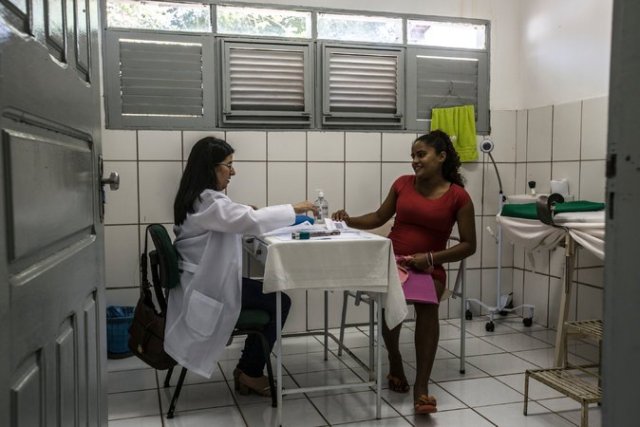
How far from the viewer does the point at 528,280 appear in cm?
384

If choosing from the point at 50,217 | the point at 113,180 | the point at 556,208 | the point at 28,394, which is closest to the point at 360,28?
the point at 556,208

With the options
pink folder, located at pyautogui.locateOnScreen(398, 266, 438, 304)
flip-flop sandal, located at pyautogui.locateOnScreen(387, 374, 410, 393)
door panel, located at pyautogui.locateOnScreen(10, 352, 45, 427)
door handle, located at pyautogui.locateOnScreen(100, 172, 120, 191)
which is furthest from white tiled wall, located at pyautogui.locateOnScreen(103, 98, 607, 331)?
door panel, located at pyautogui.locateOnScreen(10, 352, 45, 427)

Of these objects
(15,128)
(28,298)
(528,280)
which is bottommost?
(528,280)

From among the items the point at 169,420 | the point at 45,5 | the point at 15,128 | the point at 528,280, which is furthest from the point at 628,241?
the point at 528,280

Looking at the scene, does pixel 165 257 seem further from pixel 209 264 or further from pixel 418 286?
pixel 418 286

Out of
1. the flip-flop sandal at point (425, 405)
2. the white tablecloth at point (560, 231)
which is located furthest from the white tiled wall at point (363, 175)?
the flip-flop sandal at point (425, 405)

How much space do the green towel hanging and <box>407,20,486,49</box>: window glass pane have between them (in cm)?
46

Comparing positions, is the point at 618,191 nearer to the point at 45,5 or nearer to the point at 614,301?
the point at 614,301

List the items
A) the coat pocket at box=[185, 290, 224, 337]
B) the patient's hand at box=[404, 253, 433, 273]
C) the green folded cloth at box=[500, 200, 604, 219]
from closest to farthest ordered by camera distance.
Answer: the coat pocket at box=[185, 290, 224, 337], the patient's hand at box=[404, 253, 433, 273], the green folded cloth at box=[500, 200, 604, 219]

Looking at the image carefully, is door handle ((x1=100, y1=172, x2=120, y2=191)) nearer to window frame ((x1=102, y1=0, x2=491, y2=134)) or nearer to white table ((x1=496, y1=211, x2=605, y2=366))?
white table ((x1=496, y1=211, x2=605, y2=366))

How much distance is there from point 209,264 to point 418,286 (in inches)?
37.0

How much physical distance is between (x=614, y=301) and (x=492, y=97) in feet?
11.4

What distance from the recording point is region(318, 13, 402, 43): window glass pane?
11.7ft

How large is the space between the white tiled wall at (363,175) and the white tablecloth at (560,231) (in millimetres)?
598
